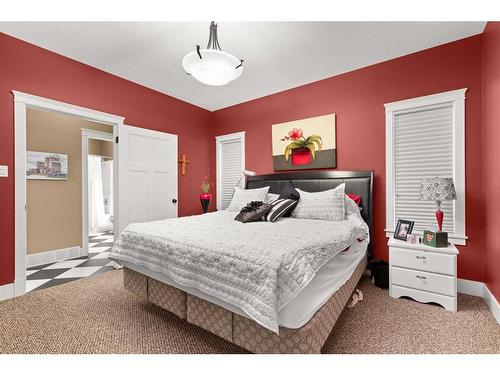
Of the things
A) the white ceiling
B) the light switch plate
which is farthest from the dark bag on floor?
the light switch plate

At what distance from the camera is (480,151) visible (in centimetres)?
241

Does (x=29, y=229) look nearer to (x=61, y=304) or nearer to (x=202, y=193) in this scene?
(x=61, y=304)

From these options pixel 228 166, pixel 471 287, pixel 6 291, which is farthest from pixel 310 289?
pixel 228 166

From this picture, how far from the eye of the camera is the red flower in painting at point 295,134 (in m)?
3.65

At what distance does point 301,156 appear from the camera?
12.0 ft

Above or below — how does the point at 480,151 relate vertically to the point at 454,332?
above

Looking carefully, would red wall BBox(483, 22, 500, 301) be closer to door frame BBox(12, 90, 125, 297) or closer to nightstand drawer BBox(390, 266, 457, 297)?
nightstand drawer BBox(390, 266, 457, 297)

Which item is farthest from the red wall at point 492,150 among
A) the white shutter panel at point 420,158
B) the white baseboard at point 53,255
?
the white baseboard at point 53,255

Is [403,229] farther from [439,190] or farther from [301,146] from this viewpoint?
[301,146]

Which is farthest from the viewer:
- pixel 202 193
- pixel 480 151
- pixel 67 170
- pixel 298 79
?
pixel 202 193

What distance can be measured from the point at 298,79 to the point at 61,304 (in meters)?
3.84

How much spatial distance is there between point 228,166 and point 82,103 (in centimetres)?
242
